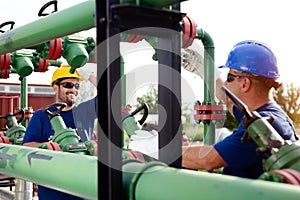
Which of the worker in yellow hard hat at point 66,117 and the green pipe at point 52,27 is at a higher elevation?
the green pipe at point 52,27

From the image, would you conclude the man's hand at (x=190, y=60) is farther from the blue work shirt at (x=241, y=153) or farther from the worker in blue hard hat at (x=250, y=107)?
the blue work shirt at (x=241, y=153)

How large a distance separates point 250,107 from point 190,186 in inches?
27.0

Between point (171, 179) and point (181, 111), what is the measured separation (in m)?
0.29

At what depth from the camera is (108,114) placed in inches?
45.2

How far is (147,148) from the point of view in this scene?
158cm

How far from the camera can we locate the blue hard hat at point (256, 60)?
159 cm

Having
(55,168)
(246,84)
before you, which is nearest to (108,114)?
(55,168)

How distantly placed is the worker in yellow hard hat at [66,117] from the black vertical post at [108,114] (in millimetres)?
1436

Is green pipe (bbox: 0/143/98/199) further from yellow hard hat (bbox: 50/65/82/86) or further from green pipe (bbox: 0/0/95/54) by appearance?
yellow hard hat (bbox: 50/65/82/86)

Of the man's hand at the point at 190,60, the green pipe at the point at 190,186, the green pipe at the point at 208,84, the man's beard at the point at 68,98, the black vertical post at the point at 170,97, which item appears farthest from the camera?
the man's beard at the point at 68,98

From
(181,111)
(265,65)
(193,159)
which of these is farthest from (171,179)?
(265,65)

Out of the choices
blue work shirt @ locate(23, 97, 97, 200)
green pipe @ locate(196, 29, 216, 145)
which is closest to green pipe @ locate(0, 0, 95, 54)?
blue work shirt @ locate(23, 97, 97, 200)

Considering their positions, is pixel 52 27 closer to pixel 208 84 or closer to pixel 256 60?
pixel 256 60

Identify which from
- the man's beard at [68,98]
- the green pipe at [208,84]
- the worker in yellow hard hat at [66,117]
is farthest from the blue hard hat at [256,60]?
the man's beard at [68,98]
